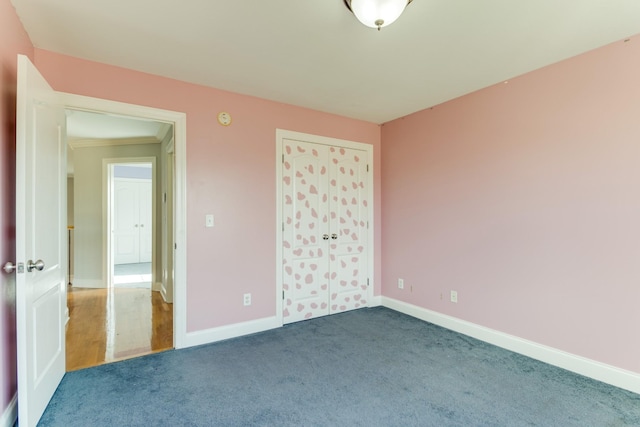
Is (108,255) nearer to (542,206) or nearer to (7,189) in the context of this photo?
(7,189)

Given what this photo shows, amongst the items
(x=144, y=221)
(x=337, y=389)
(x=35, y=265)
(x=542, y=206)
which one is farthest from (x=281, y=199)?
(x=144, y=221)

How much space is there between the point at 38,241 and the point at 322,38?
88.1 inches

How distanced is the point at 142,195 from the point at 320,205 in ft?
20.7

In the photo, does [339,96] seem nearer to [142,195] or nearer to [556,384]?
[556,384]

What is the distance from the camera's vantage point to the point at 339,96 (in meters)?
3.27

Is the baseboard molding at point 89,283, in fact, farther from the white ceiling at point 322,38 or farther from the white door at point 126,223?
the white ceiling at point 322,38

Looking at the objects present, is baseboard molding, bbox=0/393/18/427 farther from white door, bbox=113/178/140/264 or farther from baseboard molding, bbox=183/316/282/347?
white door, bbox=113/178/140/264

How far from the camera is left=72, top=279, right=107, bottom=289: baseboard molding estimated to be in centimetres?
527

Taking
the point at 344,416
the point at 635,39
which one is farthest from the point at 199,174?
the point at 635,39

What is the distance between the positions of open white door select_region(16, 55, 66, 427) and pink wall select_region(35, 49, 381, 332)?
717 millimetres

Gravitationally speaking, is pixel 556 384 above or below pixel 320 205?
below

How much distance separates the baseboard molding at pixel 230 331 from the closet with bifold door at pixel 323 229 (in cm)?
22

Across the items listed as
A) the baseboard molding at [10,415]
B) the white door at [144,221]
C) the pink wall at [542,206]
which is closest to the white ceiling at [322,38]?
the pink wall at [542,206]

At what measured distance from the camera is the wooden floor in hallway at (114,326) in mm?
2762
